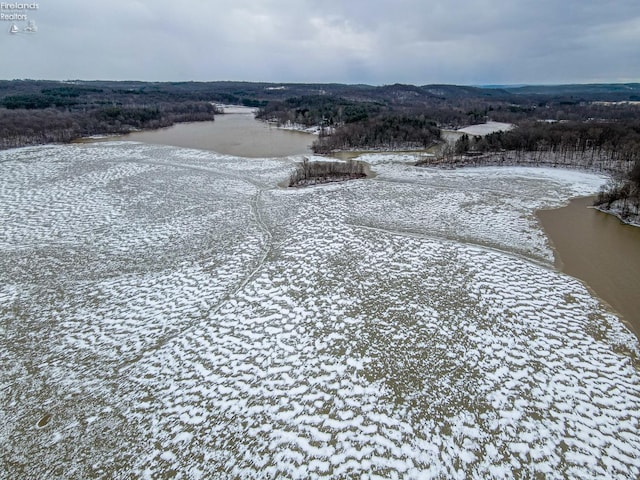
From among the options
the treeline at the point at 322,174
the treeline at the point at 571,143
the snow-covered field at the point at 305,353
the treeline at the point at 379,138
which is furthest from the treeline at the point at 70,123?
the treeline at the point at 571,143

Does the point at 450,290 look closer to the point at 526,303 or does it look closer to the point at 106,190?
the point at 526,303

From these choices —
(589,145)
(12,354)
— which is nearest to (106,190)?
(12,354)

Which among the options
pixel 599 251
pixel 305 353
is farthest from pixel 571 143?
pixel 305 353

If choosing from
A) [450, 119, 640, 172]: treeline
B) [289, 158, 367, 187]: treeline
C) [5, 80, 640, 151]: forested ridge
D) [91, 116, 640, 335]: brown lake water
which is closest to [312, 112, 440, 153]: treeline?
[5, 80, 640, 151]: forested ridge

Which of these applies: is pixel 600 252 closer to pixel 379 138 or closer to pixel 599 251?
pixel 599 251

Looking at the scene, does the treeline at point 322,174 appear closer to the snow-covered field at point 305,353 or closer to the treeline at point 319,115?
the snow-covered field at point 305,353
